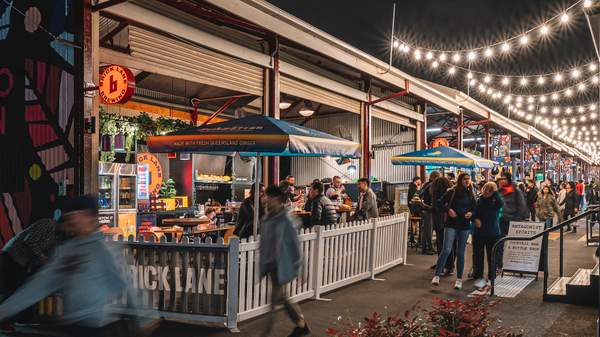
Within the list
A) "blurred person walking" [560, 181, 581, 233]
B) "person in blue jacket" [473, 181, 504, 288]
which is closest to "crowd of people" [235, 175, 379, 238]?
"person in blue jacket" [473, 181, 504, 288]

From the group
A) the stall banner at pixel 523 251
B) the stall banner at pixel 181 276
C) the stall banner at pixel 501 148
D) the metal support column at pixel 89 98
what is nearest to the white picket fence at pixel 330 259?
the stall banner at pixel 181 276

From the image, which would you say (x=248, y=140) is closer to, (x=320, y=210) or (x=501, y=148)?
(x=320, y=210)

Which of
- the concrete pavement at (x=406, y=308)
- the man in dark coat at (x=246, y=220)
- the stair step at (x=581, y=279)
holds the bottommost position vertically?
the concrete pavement at (x=406, y=308)

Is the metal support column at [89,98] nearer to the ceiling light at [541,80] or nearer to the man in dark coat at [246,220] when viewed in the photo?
the man in dark coat at [246,220]

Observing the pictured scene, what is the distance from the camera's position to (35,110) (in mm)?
8602

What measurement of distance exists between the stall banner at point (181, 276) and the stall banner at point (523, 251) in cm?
607

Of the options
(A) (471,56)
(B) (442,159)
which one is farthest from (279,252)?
(A) (471,56)

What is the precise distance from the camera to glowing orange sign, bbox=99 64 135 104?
31.6 ft

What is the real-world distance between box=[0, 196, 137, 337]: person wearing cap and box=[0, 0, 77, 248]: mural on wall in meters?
5.47

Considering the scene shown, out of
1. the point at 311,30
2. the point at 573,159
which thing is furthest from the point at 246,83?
the point at 573,159

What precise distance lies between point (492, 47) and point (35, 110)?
12.7m

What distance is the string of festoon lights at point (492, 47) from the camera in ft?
43.3

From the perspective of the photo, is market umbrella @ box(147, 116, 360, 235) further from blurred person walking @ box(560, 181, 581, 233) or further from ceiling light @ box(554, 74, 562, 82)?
blurred person walking @ box(560, 181, 581, 233)

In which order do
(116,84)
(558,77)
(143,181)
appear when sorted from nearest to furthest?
1. (116,84)
2. (143,181)
3. (558,77)
